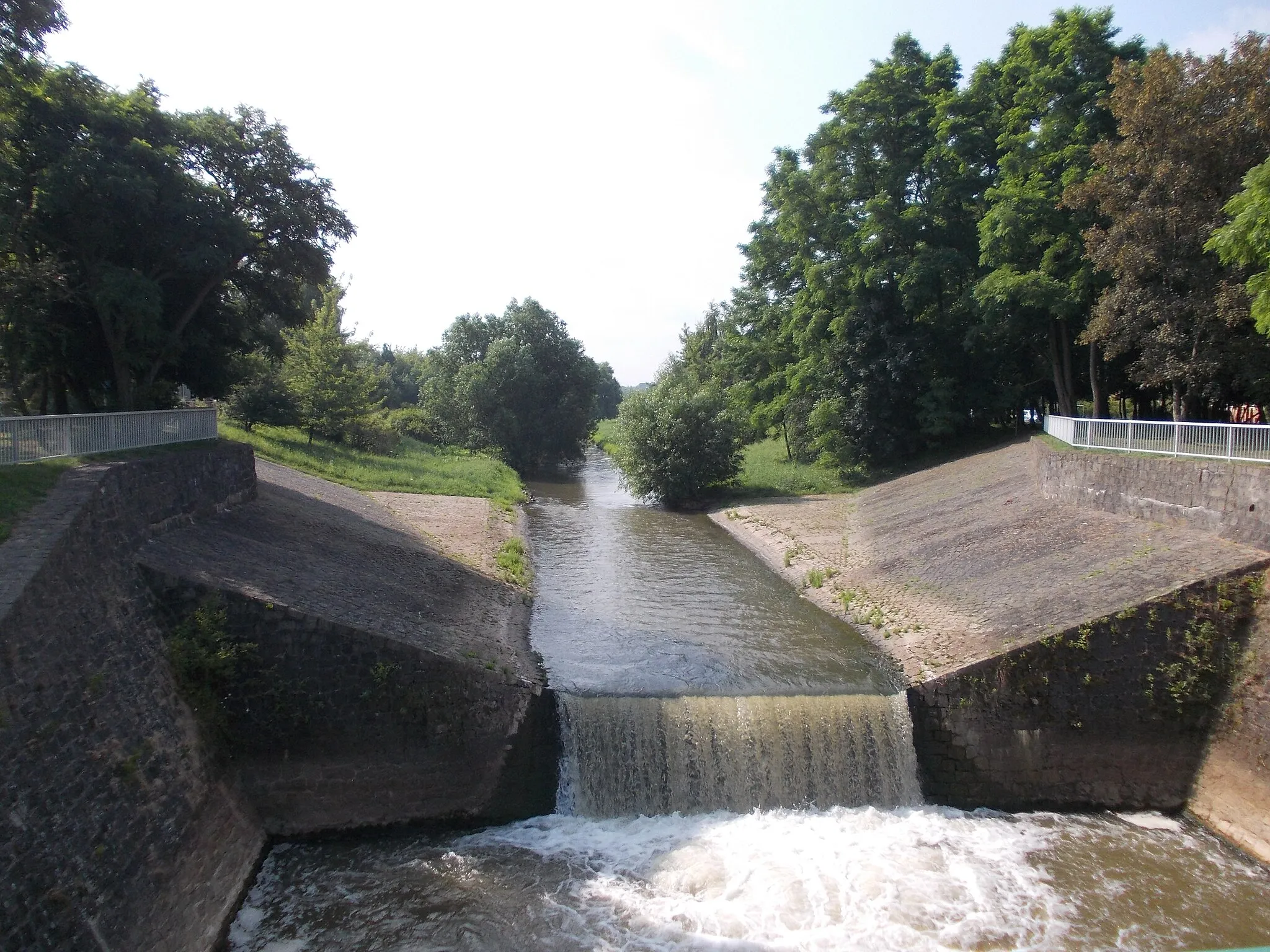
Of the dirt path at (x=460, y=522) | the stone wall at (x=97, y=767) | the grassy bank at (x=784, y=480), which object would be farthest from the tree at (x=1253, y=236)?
the stone wall at (x=97, y=767)

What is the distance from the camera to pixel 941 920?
32.0 ft

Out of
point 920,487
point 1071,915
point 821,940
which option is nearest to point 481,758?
Result: point 821,940

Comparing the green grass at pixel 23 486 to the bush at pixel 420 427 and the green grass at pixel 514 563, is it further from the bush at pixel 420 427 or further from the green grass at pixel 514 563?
the bush at pixel 420 427

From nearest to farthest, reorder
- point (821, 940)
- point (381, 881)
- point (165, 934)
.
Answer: point (165, 934)
point (821, 940)
point (381, 881)

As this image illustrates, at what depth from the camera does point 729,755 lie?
41.0 ft

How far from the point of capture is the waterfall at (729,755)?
12.2 m

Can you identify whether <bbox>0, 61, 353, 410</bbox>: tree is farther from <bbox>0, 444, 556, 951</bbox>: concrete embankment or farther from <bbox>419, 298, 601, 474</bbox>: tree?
<bbox>419, 298, 601, 474</bbox>: tree

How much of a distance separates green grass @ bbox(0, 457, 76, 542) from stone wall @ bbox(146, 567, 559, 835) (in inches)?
69.7

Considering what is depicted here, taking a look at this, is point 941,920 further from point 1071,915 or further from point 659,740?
point 659,740

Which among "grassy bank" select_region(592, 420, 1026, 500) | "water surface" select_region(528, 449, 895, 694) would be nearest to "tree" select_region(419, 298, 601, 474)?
"grassy bank" select_region(592, 420, 1026, 500)

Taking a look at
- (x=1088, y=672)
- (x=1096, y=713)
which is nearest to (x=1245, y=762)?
(x=1096, y=713)

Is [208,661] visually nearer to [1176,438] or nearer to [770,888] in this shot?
[770,888]

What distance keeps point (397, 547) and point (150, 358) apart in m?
7.38

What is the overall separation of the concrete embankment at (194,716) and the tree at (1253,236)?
50.2 ft
